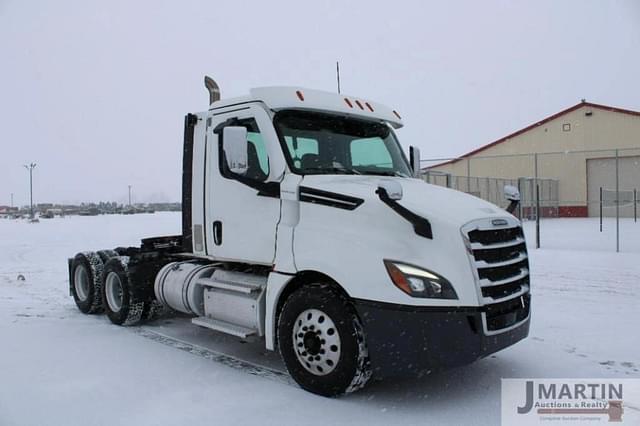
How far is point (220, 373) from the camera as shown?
550cm

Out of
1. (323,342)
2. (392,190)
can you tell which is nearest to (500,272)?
(392,190)

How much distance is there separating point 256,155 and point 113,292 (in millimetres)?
3944

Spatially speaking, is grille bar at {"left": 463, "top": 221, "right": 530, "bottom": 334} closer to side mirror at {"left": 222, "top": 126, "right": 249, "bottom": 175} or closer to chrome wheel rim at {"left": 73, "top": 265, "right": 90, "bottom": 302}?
side mirror at {"left": 222, "top": 126, "right": 249, "bottom": 175}

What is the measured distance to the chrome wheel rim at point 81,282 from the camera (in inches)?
347

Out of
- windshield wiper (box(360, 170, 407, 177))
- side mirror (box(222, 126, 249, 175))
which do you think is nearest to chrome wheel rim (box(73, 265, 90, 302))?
side mirror (box(222, 126, 249, 175))

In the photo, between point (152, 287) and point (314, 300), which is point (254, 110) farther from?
point (152, 287)

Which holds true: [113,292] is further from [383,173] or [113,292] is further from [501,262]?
[501,262]

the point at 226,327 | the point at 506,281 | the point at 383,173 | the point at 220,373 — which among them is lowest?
the point at 220,373

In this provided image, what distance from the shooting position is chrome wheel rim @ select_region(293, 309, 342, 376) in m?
4.68

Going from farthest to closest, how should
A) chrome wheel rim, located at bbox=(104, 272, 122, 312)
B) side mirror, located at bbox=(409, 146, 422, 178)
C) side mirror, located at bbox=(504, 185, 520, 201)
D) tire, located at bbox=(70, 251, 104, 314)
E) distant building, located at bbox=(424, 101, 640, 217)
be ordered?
distant building, located at bbox=(424, 101, 640, 217)
tire, located at bbox=(70, 251, 104, 314)
chrome wheel rim, located at bbox=(104, 272, 122, 312)
side mirror, located at bbox=(409, 146, 422, 178)
side mirror, located at bbox=(504, 185, 520, 201)

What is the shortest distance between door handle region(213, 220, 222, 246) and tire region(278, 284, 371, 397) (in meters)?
1.42

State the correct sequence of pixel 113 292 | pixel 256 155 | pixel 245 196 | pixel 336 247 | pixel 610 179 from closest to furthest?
pixel 336 247 → pixel 256 155 → pixel 245 196 → pixel 113 292 → pixel 610 179

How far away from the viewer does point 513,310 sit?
15.6 ft

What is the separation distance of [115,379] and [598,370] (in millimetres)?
4832
